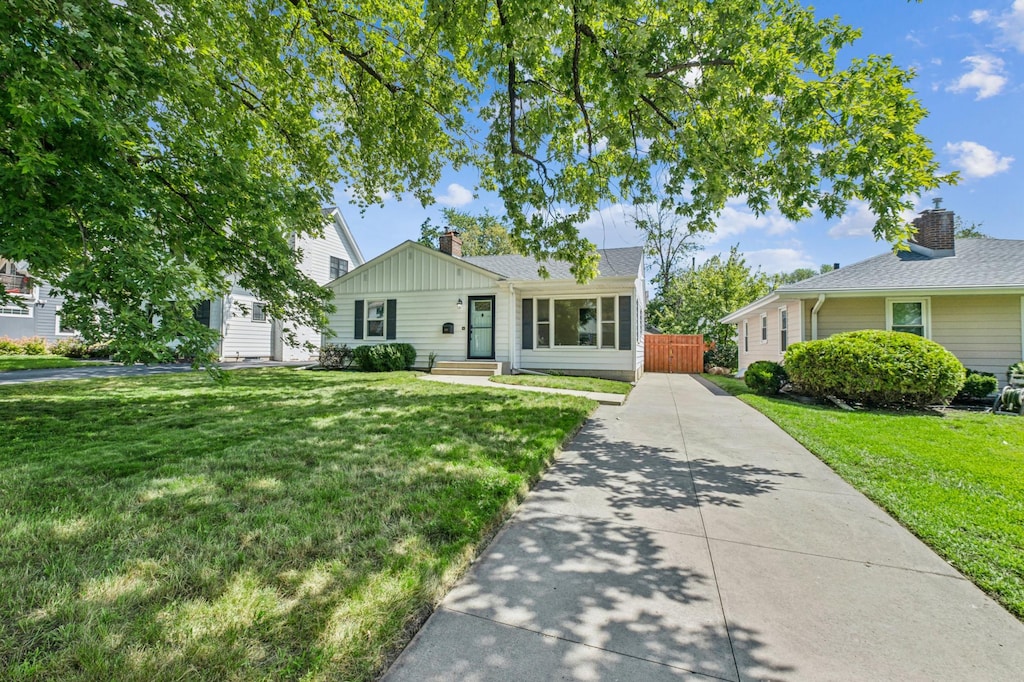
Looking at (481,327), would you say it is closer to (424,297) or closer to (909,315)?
(424,297)

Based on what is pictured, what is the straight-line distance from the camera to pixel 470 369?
12.6 meters

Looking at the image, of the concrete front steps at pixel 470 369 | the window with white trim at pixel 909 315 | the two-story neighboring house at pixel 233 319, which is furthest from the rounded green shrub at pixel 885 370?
the two-story neighboring house at pixel 233 319

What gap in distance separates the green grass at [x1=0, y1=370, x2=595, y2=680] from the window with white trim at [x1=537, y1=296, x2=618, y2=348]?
303 inches

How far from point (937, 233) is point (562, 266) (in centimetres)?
1020

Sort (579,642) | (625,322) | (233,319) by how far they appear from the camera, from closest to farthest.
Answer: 1. (579,642)
2. (625,322)
3. (233,319)

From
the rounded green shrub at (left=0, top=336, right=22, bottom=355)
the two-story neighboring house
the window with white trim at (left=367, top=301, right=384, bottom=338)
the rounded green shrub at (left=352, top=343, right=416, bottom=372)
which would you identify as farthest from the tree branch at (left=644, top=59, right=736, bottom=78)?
the rounded green shrub at (left=0, top=336, right=22, bottom=355)

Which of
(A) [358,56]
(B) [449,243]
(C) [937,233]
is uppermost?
(A) [358,56]

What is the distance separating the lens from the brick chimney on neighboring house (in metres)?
11.3

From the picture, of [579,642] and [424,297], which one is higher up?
[424,297]

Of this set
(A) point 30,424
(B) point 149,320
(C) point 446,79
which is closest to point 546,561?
(B) point 149,320

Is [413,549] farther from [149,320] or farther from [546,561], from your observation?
[149,320]

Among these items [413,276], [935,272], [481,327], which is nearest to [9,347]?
[413,276]

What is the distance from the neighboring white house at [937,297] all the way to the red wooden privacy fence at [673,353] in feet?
22.9

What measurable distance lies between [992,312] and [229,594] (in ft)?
47.4
